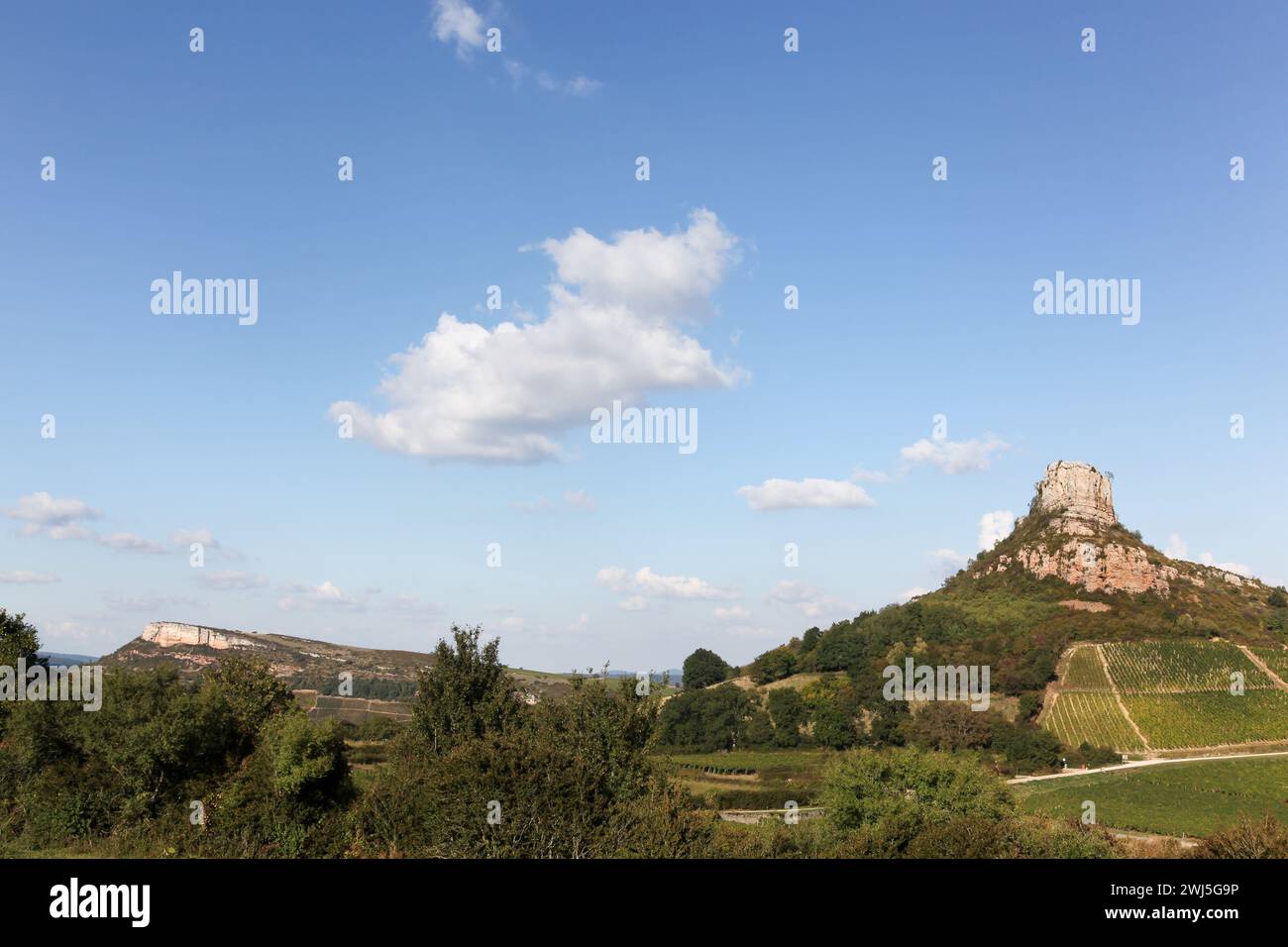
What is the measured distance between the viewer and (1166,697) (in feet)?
434

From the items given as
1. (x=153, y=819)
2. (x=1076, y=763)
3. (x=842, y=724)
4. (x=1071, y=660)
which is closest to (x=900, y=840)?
(x=153, y=819)

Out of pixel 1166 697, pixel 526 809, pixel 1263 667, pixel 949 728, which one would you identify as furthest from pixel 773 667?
pixel 526 809

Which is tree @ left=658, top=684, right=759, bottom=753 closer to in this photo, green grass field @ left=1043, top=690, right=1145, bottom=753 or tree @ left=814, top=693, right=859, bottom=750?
tree @ left=814, top=693, right=859, bottom=750

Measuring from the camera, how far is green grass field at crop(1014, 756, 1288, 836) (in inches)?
2943

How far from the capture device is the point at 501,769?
87.9ft

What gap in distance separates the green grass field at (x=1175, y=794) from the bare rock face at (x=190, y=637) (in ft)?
544

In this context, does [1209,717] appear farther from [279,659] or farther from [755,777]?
[279,659]

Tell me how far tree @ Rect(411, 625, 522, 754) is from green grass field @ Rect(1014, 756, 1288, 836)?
159 ft

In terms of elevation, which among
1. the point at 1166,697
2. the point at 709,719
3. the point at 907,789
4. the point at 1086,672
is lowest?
the point at 709,719

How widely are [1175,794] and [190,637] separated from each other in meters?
190

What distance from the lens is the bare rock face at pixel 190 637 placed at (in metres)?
184

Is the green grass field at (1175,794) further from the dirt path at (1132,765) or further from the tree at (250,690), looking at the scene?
the tree at (250,690)
